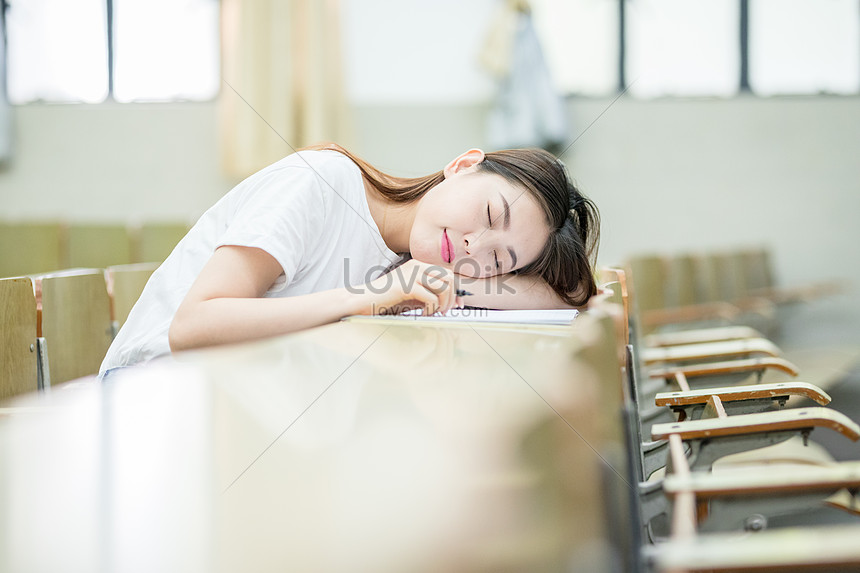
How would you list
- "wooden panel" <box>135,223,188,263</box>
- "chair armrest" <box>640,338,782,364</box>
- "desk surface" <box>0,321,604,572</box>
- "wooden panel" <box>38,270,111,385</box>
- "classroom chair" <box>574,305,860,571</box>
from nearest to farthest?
"desk surface" <box>0,321,604,572</box>, "classroom chair" <box>574,305,860,571</box>, "wooden panel" <box>38,270,111,385</box>, "chair armrest" <box>640,338,782,364</box>, "wooden panel" <box>135,223,188,263</box>

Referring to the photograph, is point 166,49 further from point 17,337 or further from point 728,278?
point 728,278

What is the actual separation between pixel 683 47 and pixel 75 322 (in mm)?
3735

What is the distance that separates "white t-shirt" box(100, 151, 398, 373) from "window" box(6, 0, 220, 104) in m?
3.16

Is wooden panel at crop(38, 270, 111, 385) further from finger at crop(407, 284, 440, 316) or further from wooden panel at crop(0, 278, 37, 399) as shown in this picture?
finger at crop(407, 284, 440, 316)

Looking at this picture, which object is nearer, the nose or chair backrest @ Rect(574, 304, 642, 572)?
chair backrest @ Rect(574, 304, 642, 572)

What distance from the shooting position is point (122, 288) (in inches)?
63.6

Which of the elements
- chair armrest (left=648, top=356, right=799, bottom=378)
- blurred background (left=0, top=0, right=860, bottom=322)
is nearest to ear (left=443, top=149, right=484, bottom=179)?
chair armrest (left=648, top=356, right=799, bottom=378)

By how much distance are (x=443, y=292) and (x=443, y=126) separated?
3.08 m

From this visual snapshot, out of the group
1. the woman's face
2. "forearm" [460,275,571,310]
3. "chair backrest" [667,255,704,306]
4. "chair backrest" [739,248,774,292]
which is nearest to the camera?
the woman's face

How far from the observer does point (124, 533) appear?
409mm

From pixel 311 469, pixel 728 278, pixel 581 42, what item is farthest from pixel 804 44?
pixel 311 469

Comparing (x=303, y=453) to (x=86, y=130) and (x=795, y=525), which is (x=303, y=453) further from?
(x=86, y=130)

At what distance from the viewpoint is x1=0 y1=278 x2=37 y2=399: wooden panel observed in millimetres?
1262

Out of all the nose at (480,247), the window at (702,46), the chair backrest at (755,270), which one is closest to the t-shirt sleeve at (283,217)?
the nose at (480,247)
